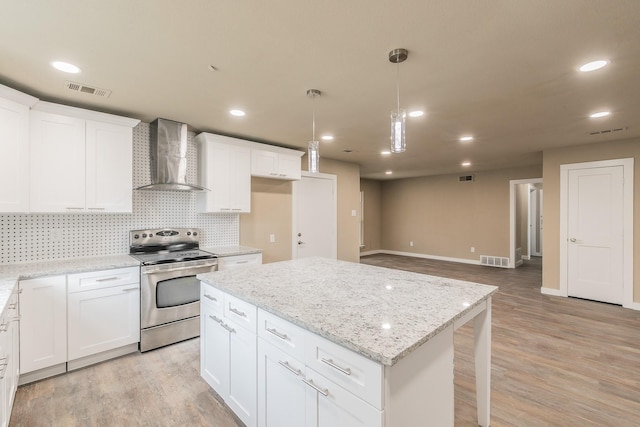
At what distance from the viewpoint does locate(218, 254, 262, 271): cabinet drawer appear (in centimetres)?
344

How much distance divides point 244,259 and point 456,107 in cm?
287

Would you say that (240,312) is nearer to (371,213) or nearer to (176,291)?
(176,291)

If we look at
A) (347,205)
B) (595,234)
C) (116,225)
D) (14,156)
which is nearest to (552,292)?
(595,234)

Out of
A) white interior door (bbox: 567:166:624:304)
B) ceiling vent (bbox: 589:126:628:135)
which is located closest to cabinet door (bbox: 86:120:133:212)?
ceiling vent (bbox: 589:126:628:135)

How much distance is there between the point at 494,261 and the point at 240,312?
7.24 m

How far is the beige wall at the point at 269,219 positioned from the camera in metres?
4.35

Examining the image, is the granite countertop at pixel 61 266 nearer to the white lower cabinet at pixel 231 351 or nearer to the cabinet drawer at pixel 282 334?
the white lower cabinet at pixel 231 351

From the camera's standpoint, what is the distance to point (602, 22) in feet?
5.26

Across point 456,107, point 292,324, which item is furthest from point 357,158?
point 292,324

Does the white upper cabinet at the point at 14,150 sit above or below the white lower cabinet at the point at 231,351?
above

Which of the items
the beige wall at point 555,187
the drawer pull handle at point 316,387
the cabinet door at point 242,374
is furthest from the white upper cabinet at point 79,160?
the beige wall at point 555,187

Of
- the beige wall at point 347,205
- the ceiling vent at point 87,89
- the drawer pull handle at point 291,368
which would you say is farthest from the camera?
the beige wall at point 347,205

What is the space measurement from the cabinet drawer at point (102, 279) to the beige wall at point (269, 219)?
5.17 feet

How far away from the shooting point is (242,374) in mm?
1821
